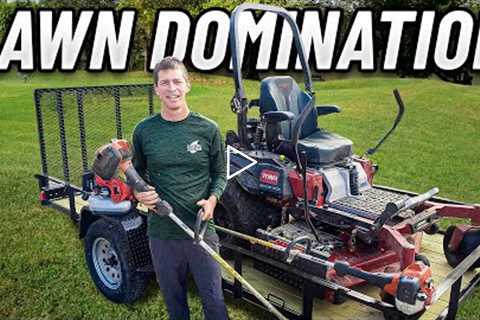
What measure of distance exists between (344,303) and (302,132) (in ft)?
5.60

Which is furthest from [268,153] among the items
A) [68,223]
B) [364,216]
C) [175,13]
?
[175,13]

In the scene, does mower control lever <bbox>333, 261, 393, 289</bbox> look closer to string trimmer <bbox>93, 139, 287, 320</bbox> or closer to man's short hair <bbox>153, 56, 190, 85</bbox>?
string trimmer <bbox>93, 139, 287, 320</bbox>

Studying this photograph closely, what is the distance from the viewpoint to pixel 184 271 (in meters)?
2.96

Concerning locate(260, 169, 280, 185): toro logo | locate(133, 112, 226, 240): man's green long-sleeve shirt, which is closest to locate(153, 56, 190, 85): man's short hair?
locate(133, 112, 226, 240): man's green long-sleeve shirt

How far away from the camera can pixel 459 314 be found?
158 inches

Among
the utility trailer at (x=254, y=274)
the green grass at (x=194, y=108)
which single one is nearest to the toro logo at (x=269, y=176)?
the utility trailer at (x=254, y=274)

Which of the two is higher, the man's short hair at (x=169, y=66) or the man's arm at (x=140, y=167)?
the man's short hair at (x=169, y=66)

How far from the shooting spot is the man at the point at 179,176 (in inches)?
108

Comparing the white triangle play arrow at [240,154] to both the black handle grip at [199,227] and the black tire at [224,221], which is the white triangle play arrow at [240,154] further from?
the black handle grip at [199,227]

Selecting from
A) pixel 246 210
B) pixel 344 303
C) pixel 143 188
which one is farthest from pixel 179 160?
pixel 344 303

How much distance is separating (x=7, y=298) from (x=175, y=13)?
10744mm

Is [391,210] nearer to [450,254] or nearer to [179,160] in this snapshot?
[450,254]

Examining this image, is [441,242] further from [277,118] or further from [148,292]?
[148,292]

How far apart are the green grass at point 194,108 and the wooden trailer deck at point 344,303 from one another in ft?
0.70
